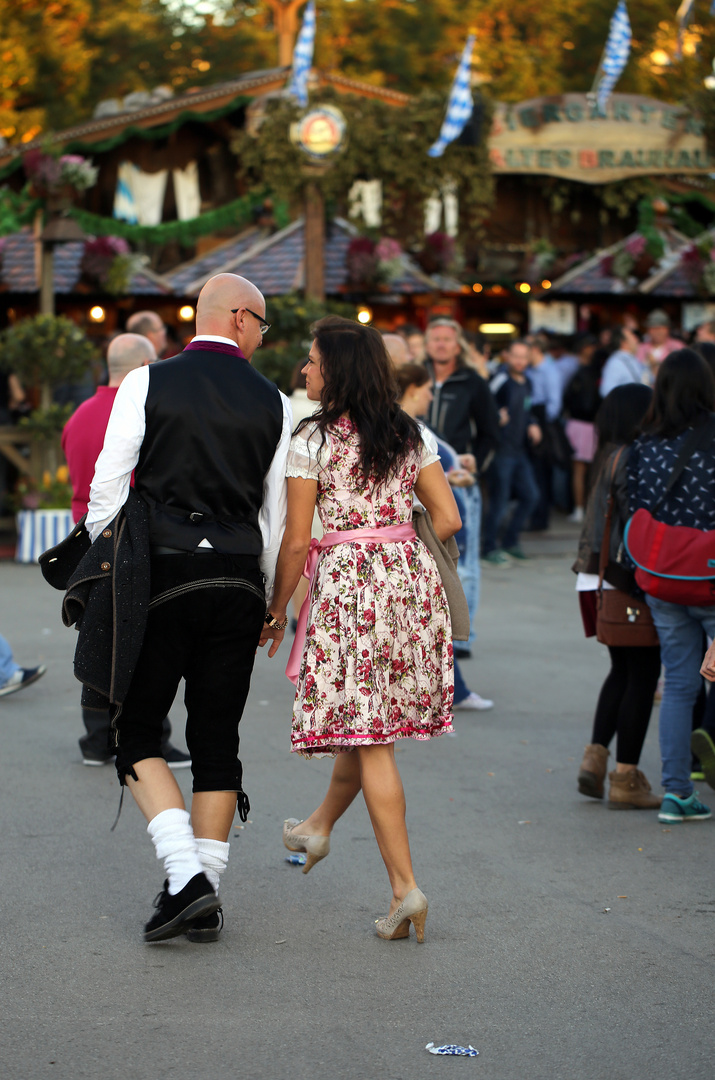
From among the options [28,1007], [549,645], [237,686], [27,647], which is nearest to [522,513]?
[549,645]

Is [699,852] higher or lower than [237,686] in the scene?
lower

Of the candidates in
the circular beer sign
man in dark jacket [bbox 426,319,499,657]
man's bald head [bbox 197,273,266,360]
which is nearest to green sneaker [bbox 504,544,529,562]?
man in dark jacket [bbox 426,319,499,657]

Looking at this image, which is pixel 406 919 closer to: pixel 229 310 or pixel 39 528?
pixel 229 310

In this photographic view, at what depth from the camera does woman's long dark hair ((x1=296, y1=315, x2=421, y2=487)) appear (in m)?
3.93

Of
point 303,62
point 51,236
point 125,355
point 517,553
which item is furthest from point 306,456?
point 303,62

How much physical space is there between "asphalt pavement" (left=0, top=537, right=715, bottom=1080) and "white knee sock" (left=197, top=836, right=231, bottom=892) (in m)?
0.22

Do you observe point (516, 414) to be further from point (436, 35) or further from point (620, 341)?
point (436, 35)

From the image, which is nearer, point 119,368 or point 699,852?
point 699,852

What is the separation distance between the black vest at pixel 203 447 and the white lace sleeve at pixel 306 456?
3.6 inches

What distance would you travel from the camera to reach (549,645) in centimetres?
893

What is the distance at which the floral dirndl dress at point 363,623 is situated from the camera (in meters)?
3.92

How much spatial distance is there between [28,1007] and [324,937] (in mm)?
958

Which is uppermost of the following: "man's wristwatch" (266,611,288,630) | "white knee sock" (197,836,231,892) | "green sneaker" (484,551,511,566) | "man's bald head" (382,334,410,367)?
"man's bald head" (382,334,410,367)

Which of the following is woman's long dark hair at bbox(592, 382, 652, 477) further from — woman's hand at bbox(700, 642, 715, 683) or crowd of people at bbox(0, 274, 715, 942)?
crowd of people at bbox(0, 274, 715, 942)
